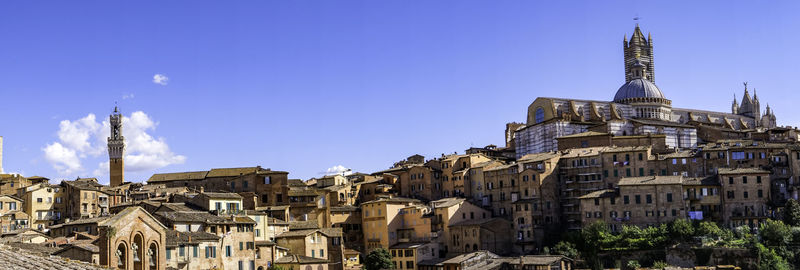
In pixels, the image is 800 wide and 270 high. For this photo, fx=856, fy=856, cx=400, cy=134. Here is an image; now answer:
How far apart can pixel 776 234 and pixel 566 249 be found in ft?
55.4

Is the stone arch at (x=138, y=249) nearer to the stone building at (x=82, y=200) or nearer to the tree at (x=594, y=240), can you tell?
the stone building at (x=82, y=200)

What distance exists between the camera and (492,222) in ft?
262

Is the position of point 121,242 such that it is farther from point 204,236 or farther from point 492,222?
point 492,222

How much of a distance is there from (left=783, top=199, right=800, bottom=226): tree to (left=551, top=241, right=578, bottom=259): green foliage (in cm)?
1740

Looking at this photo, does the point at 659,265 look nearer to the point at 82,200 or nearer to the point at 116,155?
the point at 82,200

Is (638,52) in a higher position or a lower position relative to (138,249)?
higher

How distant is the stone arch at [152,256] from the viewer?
153 ft

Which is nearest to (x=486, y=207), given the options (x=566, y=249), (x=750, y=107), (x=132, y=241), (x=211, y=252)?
(x=566, y=249)

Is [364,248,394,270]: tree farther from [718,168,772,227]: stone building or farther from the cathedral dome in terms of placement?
the cathedral dome

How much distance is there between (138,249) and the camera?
1832 inches

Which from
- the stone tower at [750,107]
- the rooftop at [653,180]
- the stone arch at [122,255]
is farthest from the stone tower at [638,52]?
the stone arch at [122,255]

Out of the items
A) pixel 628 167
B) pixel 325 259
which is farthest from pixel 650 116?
pixel 325 259

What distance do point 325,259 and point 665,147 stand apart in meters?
39.2

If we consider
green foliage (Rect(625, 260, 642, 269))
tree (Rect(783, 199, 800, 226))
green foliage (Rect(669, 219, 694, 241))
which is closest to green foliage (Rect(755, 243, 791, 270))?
tree (Rect(783, 199, 800, 226))
